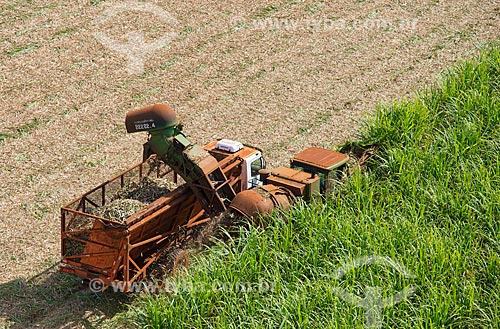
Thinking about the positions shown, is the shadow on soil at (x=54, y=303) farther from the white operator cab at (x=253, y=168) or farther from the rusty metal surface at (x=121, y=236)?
Answer: the white operator cab at (x=253, y=168)

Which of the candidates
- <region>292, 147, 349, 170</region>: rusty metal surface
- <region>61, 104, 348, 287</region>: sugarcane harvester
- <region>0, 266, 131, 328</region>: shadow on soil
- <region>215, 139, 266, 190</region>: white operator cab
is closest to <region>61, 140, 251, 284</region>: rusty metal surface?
<region>61, 104, 348, 287</region>: sugarcane harvester

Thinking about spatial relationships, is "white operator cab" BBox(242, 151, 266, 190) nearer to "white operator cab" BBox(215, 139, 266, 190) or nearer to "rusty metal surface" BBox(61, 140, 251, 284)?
"white operator cab" BBox(215, 139, 266, 190)

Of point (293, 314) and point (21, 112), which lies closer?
point (293, 314)

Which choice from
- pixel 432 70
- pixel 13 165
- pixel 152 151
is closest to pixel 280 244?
pixel 152 151

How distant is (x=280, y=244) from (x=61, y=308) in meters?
3.40

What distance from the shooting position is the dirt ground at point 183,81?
14.1m

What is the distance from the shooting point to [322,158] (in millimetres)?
13367

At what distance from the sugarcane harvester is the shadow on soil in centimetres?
54

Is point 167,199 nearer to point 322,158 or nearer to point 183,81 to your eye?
point 322,158

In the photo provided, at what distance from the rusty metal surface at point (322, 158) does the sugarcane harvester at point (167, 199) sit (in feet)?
0.05

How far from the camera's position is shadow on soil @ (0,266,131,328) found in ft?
38.0

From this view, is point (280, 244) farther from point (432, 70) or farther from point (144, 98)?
point (432, 70)

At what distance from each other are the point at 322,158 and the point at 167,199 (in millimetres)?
2910

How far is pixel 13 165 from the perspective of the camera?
15.5 meters
